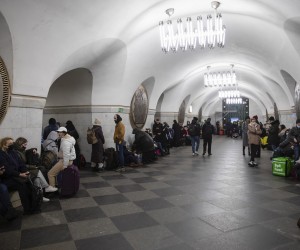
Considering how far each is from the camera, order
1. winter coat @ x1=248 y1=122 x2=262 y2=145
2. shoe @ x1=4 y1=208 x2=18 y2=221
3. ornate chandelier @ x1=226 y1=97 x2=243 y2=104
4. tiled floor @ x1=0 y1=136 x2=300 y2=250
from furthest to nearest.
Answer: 1. ornate chandelier @ x1=226 y1=97 x2=243 y2=104
2. winter coat @ x1=248 y1=122 x2=262 y2=145
3. shoe @ x1=4 y1=208 x2=18 y2=221
4. tiled floor @ x1=0 y1=136 x2=300 y2=250

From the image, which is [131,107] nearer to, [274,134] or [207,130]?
[207,130]

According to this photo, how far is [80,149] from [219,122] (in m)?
26.5

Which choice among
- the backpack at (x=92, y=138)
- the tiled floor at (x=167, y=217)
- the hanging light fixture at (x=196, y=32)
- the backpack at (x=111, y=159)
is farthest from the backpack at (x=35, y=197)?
the hanging light fixture at (x=196, y=32)

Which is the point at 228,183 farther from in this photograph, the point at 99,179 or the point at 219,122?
the point at 219,122

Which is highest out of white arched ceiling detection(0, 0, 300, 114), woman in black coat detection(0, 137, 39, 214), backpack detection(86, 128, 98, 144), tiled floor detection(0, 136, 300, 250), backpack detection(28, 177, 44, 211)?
white arched ceiling detection(0, 0, 300, 114)

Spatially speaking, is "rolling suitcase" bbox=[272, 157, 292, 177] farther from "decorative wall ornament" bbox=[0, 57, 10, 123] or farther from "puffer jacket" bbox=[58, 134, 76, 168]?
"decorative wall ornament" bbox=[0, 57, 10, 123]

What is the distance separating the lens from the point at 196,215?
13.0 ft

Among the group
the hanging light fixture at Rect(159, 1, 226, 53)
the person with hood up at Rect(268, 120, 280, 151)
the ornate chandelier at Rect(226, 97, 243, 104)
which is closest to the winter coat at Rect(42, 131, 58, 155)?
the hanging light fixture at Rect(159, 1, 226, 53)

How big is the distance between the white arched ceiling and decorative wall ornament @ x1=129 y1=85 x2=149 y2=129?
545 mm

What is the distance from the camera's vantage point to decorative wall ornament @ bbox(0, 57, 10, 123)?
495cm

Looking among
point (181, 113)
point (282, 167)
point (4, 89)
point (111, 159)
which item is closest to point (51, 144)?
point (4, 89)

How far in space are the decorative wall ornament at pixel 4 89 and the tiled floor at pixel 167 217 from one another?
2.00 m

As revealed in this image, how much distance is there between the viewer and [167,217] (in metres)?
3.87

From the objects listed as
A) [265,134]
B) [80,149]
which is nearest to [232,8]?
[80,149]
